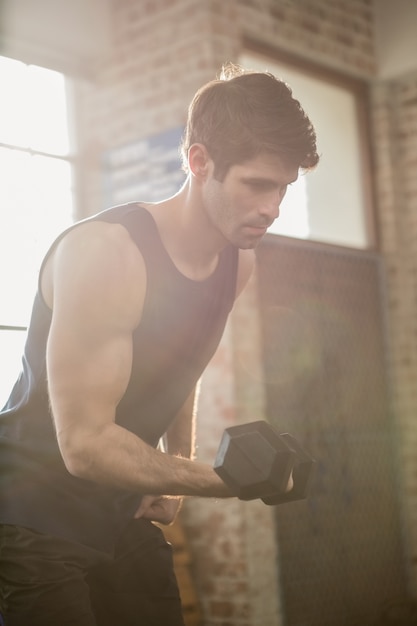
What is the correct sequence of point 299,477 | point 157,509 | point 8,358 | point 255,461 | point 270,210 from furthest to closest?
point 8,358 < point 157,509 < point 270,210 < point 299,477 < point 255,461

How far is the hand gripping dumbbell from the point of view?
1672 millimetres

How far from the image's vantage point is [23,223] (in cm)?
455

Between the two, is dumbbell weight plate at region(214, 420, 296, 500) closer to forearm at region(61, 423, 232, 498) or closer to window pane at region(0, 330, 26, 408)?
forearm at region(61, 423, 232, 498)

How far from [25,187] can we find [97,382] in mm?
2916

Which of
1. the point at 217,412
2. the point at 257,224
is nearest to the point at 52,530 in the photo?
the point at 257,224

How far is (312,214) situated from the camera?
5324 millimetres

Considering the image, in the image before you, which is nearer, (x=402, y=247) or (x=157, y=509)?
(x=157, y=509)

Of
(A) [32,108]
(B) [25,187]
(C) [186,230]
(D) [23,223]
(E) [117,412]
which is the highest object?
(A) [32,108]

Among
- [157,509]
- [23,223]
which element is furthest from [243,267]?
[23,223]

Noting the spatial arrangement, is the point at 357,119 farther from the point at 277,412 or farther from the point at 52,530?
the point at 52,530

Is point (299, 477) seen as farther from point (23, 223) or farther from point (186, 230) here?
point (23, 223)

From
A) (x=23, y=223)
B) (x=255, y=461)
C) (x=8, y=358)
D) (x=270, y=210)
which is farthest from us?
(x=23, y=223)

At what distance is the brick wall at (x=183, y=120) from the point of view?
4.43 m

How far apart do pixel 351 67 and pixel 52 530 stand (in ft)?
13.7
